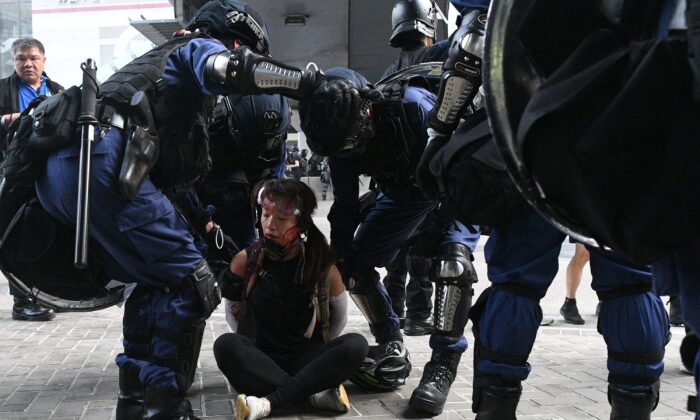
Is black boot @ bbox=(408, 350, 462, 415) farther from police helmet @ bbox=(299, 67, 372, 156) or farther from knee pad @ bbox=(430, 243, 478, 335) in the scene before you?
police helmet @ bbox=(299, 67, 372, 156)

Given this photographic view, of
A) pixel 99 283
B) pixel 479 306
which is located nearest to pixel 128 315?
pixel 99 283

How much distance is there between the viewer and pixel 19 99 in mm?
5340

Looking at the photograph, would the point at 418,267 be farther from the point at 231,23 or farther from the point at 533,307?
the point at 533,307

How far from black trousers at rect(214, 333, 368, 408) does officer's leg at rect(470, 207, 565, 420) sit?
1006 mm

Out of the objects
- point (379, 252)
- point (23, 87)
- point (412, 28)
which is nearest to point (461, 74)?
point (379, 252)

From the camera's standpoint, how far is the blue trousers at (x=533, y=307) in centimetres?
212

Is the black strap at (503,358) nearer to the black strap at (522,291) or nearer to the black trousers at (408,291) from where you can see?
the black strap at (522,291)

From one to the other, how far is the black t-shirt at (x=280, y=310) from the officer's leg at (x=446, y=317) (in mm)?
583

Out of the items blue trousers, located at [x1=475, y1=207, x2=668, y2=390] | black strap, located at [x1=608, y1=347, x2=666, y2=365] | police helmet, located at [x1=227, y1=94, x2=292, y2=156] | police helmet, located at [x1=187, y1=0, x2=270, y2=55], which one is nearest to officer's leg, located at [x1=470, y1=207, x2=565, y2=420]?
blue trousers, located at [x1=475, y1=207, x2=668, y2=390]

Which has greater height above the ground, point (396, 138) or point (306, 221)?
point (396, 138)

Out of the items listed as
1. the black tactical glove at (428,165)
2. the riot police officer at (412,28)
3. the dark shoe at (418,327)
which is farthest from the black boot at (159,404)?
the riot police officer at (412,28)

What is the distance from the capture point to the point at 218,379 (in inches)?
145

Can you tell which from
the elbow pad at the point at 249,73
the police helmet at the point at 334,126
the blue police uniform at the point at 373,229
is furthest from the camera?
the blue police uniform at the point at 373,229

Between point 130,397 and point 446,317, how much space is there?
1.35 metres
